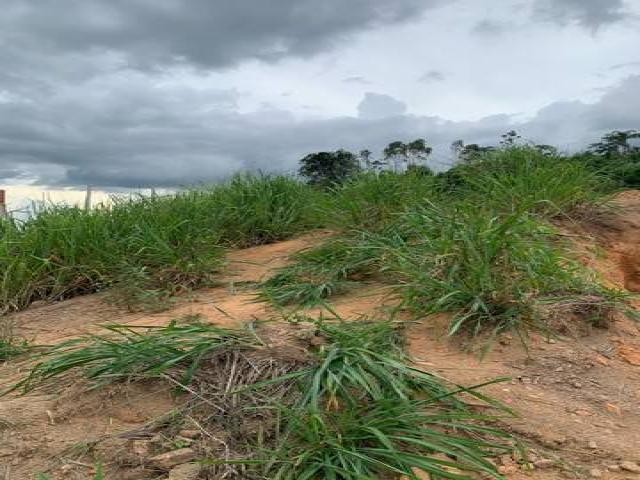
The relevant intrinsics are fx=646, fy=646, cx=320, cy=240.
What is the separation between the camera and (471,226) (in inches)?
127

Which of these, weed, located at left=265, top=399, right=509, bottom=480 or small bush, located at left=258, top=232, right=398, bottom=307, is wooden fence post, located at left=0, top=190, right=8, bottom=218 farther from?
weed, located at left=265, top=399, right=509, bottom=480

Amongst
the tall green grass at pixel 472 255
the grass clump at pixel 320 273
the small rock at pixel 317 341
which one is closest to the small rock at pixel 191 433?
the small rock at pixel 317 341

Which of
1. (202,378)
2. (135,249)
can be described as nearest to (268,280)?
(135,249)

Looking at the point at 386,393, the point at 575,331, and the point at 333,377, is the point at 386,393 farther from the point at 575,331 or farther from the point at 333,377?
the point at 575,331

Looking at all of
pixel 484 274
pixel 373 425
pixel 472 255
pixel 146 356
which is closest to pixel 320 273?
pixel 472 255

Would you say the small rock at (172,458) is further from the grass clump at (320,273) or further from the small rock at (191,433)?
the grass clump at (320,273)

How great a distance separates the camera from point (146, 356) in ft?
7.56

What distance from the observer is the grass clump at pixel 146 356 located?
2268 millimetres

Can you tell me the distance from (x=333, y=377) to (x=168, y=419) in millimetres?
522

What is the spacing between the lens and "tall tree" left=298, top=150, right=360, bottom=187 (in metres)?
5.79

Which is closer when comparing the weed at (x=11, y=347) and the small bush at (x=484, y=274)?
the small bush at (x=484, y=274)

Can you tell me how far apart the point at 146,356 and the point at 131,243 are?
2.44 metres

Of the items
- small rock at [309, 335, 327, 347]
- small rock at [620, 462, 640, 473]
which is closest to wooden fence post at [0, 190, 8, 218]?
small rock at [309, 335, 327, 347]

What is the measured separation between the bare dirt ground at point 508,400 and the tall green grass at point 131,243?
85 cm
